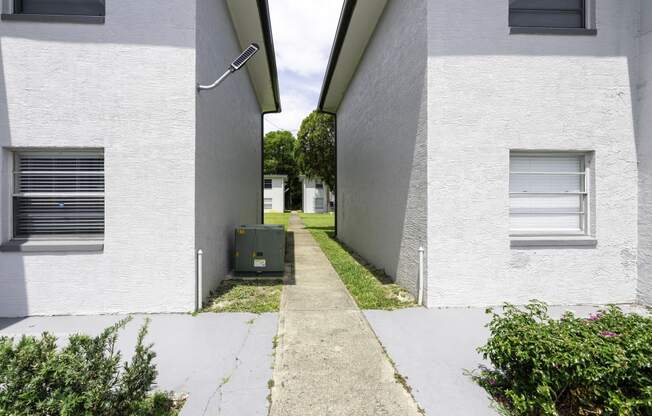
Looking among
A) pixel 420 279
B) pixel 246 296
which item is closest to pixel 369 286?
pixel 420 279

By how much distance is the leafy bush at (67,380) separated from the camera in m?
1.86

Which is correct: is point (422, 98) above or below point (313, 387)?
above

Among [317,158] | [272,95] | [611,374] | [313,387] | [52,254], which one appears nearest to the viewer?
[611,374]

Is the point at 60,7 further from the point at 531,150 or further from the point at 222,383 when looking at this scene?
the point at 531,150

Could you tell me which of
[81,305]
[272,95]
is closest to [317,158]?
[272,95]

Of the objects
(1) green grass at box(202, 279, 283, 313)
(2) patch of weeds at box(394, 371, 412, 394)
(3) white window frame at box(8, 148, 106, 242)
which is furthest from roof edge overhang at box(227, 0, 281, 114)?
(2) patch of weeds at box(394, 371, 412, 394)

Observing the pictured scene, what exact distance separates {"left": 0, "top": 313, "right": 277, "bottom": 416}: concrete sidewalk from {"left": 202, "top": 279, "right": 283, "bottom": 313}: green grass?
276 mm

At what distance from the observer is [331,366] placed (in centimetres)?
317

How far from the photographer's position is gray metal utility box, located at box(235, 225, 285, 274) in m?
6.60

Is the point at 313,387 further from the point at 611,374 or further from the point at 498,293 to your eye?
the point at 498,293

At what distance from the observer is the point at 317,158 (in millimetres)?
19969

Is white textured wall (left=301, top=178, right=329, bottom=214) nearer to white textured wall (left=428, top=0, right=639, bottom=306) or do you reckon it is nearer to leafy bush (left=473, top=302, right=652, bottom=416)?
white textured wall (left=428, top=0, right=639, bottom=306)

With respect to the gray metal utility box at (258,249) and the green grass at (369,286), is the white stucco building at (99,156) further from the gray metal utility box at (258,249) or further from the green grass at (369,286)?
the green grass at (369,286)

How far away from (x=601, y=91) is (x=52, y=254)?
8692 millimetres
